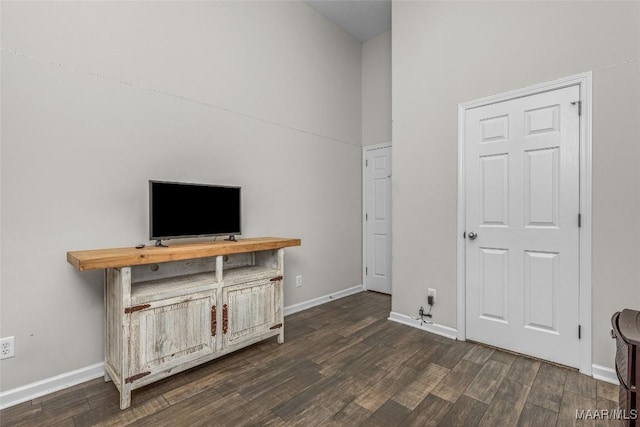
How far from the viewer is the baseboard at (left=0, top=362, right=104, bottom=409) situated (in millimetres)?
1864

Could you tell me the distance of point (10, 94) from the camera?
188 centimetres

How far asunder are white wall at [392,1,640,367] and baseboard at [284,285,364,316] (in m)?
0.97

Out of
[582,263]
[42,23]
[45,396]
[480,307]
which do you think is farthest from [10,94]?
[582,263]

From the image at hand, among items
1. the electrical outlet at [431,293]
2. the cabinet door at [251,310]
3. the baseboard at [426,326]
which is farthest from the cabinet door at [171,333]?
the electrical outlet at [431,293]

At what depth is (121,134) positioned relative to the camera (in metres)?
2.29

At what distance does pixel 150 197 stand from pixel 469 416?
2485 millimetres

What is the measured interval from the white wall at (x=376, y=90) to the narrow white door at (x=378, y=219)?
0.24 meters

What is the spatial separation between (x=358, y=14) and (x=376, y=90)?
3.17ft

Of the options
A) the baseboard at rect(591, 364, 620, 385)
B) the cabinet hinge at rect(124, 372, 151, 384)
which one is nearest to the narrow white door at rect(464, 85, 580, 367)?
the baseboard at rect(591, 364, 620, 385)

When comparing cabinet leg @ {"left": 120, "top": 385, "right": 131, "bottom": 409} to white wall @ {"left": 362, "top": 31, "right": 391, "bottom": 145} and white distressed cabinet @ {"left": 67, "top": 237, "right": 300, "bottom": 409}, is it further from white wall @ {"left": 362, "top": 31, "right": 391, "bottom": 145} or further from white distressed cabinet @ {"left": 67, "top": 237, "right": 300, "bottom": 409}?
white wall @ {"left": 362, "top": 31, "right": 391, "bottom": 145}

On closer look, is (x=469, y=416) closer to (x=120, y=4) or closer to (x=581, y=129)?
(x=581, y=129)

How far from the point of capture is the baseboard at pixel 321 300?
11.5 ft

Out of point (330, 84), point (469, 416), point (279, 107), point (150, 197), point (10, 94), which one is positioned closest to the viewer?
point (469, 416)

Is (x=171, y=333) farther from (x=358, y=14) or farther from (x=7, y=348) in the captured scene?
(x=358, y=14)
